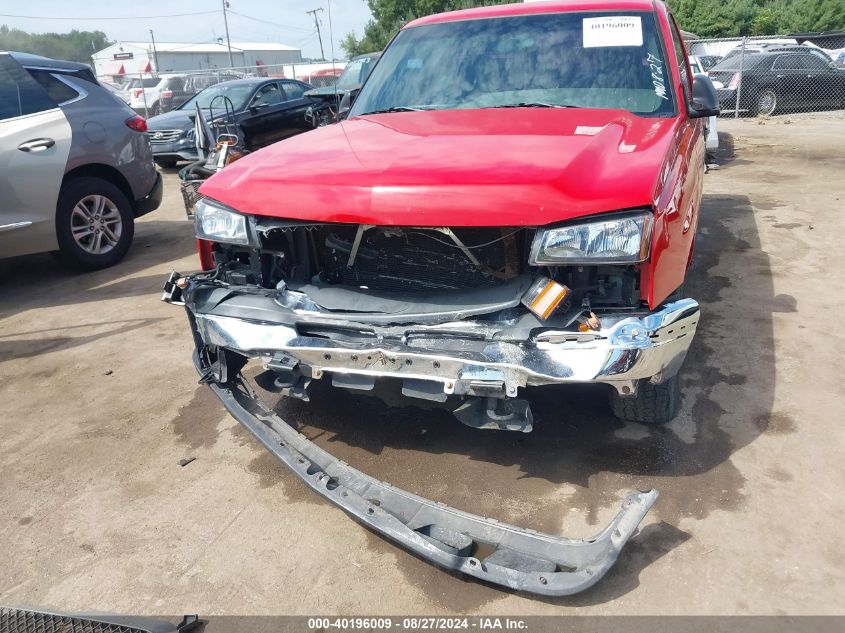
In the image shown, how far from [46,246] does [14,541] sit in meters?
3.56

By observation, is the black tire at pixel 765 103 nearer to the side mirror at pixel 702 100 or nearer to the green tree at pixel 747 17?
the side mirror at pixel 702 100

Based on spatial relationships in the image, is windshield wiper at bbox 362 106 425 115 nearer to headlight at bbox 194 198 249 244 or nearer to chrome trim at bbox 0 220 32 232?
headlight at bbox 194 198 249 244

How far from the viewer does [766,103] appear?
626 inches

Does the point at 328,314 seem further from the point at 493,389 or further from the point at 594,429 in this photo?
the point at 594,429

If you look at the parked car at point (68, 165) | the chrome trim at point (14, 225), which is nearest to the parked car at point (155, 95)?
the parked car at point (68, 165)

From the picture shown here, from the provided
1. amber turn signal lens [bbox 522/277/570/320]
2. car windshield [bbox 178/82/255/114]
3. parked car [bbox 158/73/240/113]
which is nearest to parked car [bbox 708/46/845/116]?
car windshield [bbox 178/82/255/114]

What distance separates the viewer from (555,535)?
245cm

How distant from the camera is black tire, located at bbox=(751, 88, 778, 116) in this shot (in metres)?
15.7

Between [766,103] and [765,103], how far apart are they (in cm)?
2

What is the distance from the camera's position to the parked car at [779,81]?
15.4 metres

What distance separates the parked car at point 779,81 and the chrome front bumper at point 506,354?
597 inches

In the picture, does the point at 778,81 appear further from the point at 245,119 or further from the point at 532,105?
the point at 532,105

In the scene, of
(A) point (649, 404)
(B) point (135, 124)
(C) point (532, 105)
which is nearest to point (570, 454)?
(A) point (649, 404)

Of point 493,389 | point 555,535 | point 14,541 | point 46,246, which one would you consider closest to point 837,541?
point 555,535
